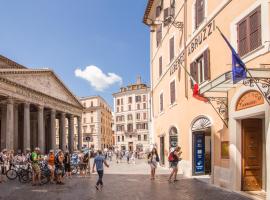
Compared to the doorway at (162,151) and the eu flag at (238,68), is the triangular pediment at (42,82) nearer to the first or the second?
the doorway at (162,151)

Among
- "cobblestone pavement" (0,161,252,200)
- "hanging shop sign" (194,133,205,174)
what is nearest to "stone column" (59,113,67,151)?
"hanging shop sign" (194,133,205,174)

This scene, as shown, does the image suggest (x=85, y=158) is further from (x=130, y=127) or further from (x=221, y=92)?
(x=130, y=127)

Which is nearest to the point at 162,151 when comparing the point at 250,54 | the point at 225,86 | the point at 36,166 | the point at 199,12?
the point at 36,166

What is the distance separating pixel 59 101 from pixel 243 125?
4480 centimetres

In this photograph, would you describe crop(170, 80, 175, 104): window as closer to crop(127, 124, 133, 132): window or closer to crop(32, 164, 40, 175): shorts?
crop(32, 164, 40, 175): shorts

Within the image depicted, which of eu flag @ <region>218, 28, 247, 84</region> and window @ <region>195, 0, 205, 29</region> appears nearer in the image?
eu flag @ <region>218, 28, 247, 84</region>

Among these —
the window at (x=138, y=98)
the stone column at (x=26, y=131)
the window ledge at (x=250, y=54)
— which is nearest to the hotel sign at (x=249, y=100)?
the window ledge at (x=250, y=54)

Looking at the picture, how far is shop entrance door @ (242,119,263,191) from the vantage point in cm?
1275

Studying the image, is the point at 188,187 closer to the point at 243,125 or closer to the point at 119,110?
the point at 243,125

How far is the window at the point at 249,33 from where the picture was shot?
11273mm

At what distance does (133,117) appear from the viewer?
8944 cm

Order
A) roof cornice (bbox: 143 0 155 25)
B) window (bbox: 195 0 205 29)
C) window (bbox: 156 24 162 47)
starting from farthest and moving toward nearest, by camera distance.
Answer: roof cornice (bbox: 143 0 155 25)
window (bbox: 156 24 162 47)
window (bbox: 195 0 205 29)

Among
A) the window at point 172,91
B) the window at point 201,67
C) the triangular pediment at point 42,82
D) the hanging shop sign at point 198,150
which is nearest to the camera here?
the window at point 201,67

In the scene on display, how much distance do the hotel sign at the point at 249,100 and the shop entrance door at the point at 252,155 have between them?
86cm
